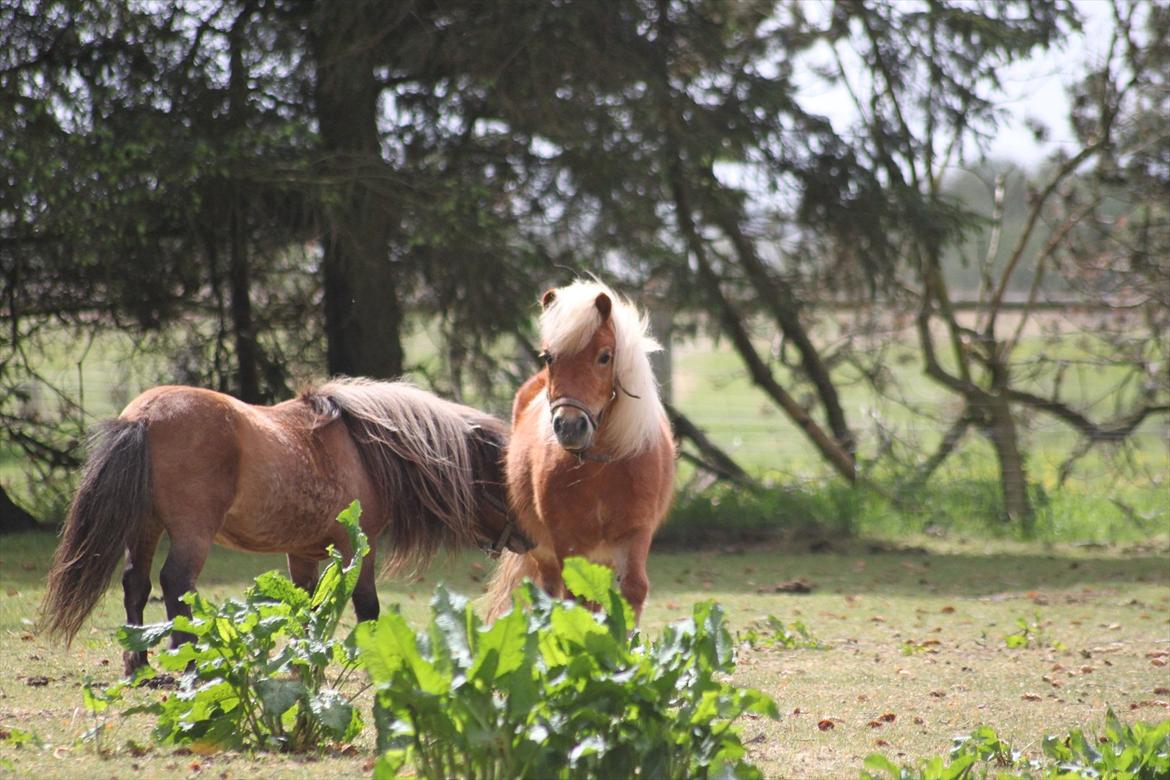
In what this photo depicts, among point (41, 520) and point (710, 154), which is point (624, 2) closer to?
point (710, 154)

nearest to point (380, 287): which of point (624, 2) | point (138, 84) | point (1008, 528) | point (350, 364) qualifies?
point (350, 364)

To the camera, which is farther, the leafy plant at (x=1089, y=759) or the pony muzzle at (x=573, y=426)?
the pony muzzle at (x=573, y=426)

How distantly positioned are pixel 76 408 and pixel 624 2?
18.8ft

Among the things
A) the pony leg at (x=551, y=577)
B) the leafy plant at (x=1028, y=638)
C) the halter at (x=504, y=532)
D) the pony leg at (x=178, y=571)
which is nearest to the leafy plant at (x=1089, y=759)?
the pony leg at (x=551, y=577)

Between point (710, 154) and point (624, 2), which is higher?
point (624, 2)

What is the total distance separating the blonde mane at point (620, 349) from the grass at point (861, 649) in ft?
4.20

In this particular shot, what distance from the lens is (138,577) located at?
4914mm

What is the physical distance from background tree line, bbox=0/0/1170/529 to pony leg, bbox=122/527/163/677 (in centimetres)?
448

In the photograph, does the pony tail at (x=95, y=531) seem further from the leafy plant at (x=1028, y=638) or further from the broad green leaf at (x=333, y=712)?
the leafy plant at (x=1028, y=638)

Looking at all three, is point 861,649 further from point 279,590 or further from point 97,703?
point 97,703

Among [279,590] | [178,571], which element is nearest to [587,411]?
[279,590]

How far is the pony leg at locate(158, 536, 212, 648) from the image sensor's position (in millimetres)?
4805

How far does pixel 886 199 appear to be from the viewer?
38.0ft

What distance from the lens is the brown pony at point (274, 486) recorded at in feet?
→ 15.3
